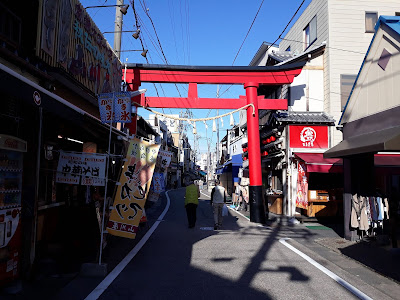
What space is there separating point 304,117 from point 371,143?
828cm

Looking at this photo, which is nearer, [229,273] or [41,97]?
[41,97]

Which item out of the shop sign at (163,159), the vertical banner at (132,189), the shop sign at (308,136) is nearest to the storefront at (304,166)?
the shop sign at (308,136)

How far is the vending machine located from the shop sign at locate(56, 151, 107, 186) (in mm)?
1306

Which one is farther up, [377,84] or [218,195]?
[377,84]

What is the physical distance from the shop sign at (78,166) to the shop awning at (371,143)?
19.7 feet

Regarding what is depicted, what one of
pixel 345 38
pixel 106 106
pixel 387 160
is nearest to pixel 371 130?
pixel 387 160

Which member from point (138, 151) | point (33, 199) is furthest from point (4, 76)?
point (138, 151)

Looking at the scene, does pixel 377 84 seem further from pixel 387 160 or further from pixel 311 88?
pixel 311 88

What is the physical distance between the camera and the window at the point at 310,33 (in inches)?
694

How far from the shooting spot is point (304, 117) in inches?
614

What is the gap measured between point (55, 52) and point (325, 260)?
7.50m

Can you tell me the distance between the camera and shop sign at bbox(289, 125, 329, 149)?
15513 millimetres

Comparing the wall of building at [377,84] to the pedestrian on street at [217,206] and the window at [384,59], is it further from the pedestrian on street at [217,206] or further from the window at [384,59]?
the pedestrian on street at [217,206]

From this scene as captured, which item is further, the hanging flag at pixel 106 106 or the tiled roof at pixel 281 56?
the tiled roof at pixel 281 56
